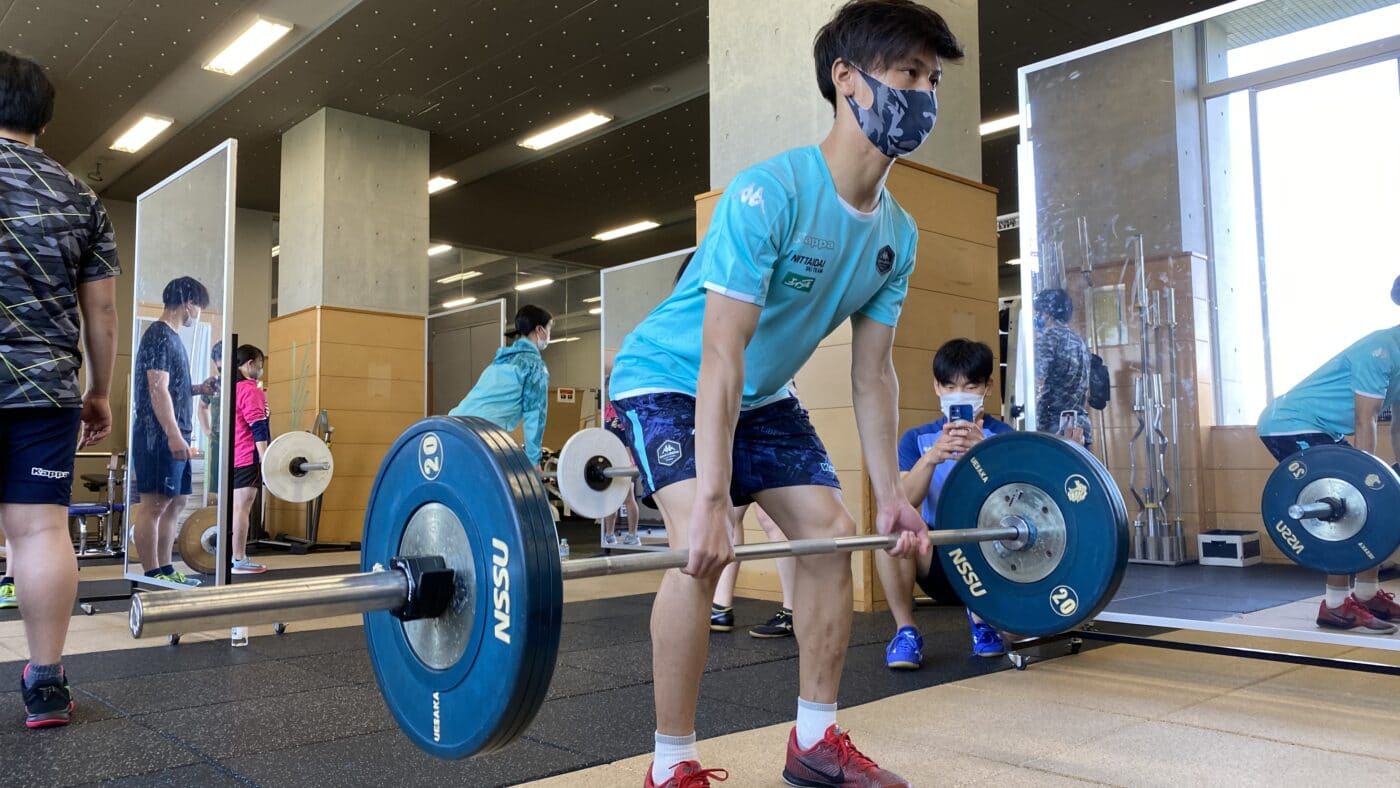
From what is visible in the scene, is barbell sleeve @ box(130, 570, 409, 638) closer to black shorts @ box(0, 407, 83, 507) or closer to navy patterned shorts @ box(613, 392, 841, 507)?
navy patterned shorts @ box(613, 392, 841, 507)

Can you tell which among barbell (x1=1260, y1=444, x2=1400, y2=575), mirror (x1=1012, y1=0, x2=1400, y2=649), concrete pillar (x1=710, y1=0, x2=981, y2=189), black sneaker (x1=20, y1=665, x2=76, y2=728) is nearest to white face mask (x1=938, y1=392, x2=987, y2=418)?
mirror (x1=1012, y1=0, x2=1400, y2=649)

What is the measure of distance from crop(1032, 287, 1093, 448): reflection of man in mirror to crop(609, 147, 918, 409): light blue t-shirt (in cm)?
145

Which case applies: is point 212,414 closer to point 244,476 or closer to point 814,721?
point 244,476

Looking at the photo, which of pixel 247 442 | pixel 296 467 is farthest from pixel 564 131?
pixel 296 467

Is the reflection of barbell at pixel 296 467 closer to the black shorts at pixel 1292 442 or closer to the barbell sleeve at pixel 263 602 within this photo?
the barbell sleeve at pixel 263 602

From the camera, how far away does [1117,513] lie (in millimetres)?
1759

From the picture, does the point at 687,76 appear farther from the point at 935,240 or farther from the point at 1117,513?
the point at 1117,513

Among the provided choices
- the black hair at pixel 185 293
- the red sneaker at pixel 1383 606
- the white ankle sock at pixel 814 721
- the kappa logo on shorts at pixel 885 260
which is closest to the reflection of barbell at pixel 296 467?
the black hair at pixel 185 293

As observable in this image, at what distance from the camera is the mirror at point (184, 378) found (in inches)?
120

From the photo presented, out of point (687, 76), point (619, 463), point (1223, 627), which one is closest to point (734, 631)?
point (619, 463)

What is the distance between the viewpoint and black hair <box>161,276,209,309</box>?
10.2ft

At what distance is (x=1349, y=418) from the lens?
2734 mm

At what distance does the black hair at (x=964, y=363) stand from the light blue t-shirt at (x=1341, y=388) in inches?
39.2

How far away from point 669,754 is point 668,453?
0.45 m
